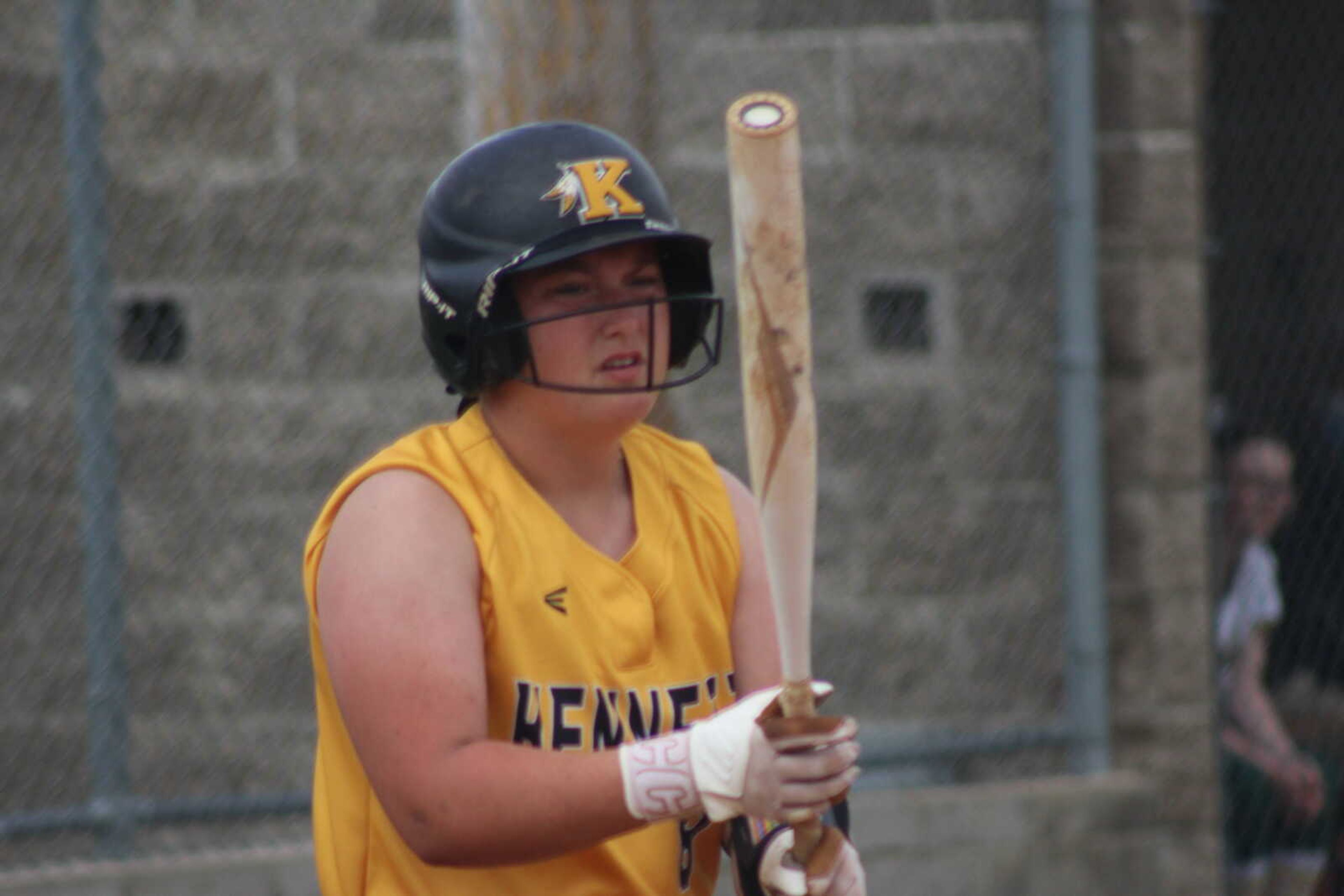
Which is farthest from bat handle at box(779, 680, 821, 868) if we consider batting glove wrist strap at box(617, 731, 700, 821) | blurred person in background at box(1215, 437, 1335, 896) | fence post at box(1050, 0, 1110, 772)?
blurred person in background at box(1215, 437, 1335, 896)

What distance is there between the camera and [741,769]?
2066mm

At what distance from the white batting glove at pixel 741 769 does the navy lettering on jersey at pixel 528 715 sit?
0.15 m

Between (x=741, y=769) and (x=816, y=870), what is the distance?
0.88 feet

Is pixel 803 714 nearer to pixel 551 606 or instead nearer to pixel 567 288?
pixel 551 606

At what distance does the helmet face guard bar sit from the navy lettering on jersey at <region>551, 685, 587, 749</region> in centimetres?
36

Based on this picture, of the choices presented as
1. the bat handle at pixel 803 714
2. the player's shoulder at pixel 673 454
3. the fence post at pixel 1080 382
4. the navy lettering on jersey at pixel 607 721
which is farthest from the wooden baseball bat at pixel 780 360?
the fence post at pixel 1080 382

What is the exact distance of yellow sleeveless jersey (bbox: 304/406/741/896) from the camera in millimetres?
2219

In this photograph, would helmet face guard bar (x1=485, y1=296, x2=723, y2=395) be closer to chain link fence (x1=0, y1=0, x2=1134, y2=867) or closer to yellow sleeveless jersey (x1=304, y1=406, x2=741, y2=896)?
yellow sleeveless jersey (x1=304, y1=406, x2=741, y2=896)

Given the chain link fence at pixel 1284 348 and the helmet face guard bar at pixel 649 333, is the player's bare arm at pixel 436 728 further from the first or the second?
the chain link fence at pixel 1284 348

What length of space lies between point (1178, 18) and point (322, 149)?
8.14ft

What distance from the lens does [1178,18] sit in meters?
5.50

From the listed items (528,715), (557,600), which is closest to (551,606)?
(557,600)

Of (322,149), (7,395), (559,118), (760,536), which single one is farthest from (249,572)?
(760,536)

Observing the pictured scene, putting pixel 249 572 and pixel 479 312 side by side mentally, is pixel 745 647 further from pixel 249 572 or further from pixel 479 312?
pixel 249 572
